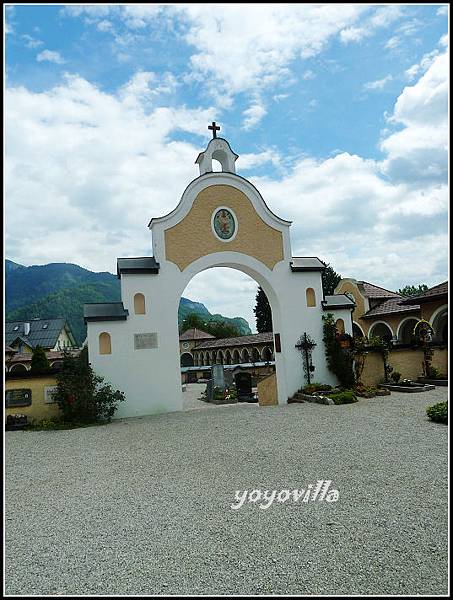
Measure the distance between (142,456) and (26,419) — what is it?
7241 mm

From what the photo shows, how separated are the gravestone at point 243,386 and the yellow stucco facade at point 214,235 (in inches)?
349

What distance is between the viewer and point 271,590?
3.92 m

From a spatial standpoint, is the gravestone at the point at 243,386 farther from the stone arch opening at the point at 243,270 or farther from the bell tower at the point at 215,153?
the bell tower at the point at 215,153

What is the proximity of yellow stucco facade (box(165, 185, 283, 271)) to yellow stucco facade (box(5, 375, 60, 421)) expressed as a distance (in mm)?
6061

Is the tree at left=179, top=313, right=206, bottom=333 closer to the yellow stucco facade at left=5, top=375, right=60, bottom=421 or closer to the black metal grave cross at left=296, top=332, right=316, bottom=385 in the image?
the black metal grave cross at left=296, top=332, right=316, bottom=385

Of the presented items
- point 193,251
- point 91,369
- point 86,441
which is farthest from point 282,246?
point 86,441

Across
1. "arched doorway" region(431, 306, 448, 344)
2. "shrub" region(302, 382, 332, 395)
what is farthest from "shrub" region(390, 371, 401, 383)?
"shrub" region(302, 382, 332, 395)

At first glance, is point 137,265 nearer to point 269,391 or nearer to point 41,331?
point 269,391

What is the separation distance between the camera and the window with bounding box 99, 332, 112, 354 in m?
15.9

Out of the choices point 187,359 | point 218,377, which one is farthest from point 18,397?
point 187,359

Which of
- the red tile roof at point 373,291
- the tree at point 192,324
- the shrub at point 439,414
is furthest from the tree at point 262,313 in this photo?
the shrub at point 439,414

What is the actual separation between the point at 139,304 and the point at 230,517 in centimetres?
1171

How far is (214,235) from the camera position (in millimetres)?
17750

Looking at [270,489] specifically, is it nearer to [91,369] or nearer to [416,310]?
[91,369]
